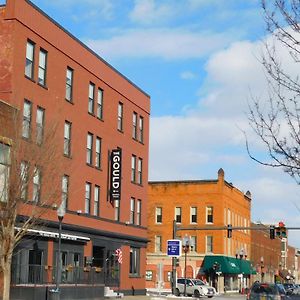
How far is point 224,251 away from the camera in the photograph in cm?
7206

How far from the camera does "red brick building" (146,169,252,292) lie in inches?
2837

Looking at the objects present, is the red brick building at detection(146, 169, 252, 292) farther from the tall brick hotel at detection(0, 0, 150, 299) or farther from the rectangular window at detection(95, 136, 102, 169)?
the rectangular window at detection(95, 136, 102, 169)

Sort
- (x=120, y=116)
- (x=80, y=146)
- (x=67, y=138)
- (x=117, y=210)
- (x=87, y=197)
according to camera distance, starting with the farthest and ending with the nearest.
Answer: (x=120, y=116) → (x=117, y=210) → (x=87, y=197) → (x=80, y=146) → (x=67, y=138)

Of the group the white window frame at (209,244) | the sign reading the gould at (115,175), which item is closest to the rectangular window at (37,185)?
the sign reading the gould at (115,175)

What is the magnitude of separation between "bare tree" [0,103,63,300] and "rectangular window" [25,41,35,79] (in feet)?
10.1

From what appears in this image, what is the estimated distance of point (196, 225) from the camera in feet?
240

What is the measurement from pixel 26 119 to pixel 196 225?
141 feet

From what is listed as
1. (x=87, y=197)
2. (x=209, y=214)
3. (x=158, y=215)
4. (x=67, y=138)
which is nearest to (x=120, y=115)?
(x=87, y=197)

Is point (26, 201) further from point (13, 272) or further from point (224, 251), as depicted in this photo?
point (224, 251)

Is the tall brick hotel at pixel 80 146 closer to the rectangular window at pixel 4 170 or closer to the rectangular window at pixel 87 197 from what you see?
the rectangular window at pixel 87 197

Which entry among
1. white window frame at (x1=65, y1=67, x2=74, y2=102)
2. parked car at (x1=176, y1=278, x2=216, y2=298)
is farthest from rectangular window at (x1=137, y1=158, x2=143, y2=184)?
white window frame at (x1=65, y1=67, x2=74, y2=102)

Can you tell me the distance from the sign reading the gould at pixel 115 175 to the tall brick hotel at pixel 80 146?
98 mm

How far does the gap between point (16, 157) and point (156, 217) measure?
49.4 m

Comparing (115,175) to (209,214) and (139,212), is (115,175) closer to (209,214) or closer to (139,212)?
(139,212)
